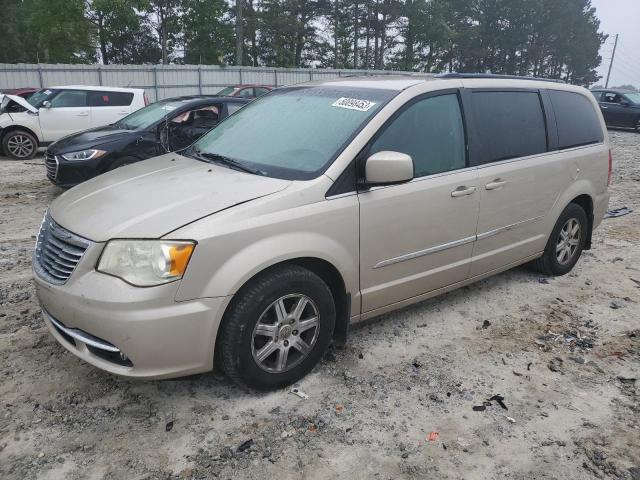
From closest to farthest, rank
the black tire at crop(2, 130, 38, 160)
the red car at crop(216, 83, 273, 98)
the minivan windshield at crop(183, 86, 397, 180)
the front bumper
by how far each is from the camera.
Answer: the front bumper → the minivan windshield at crop(183, 86, 397, 180) → the black tire at crop(2, 130, 38, 160) → the red car at crop(216, 83, 273, 98)

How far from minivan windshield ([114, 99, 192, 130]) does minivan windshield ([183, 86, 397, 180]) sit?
4460 millimetres

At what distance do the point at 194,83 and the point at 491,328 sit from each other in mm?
24047

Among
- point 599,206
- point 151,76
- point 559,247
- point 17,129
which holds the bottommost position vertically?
point 17,129

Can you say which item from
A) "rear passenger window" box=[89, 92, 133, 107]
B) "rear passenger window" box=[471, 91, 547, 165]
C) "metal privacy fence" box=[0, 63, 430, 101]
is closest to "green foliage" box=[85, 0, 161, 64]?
"metal privacy fence" box=[0, 63, 430, 101]

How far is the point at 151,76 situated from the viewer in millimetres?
23984

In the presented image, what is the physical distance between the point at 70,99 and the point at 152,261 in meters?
10.8

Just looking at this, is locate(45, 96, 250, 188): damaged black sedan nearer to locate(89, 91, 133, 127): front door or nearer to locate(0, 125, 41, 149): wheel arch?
locate(89, 91, 133, 127): front door

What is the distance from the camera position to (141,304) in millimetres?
2531

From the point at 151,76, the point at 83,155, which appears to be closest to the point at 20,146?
the point at 83,155

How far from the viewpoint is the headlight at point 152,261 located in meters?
2.57

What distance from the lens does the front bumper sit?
100 inches

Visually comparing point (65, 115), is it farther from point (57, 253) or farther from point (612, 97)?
point (612, 97)

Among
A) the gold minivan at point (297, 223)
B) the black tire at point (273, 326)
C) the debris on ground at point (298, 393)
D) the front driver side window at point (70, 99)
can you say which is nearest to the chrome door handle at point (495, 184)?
the gold minivan at point (297, 223)

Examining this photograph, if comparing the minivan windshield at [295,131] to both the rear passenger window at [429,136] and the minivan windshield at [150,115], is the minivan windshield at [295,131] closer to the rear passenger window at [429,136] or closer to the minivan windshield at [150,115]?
the rear passenger window at [429,136]
